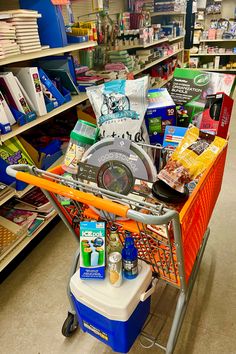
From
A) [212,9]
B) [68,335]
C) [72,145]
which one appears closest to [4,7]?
[72,145]

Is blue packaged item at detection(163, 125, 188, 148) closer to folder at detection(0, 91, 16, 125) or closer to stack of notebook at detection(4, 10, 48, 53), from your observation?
folder at detection(0, 91, 16, 125)

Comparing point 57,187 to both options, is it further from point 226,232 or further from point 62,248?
point 226,232

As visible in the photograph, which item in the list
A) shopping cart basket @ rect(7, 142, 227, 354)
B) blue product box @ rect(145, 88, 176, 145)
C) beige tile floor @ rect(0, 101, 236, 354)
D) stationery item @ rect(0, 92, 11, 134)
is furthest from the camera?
stationery item @ rect(0, 92, 11, 134)

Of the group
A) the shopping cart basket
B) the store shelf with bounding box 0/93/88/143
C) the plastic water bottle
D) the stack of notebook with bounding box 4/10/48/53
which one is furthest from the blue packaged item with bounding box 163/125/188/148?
the stack of notebook with bounding box 4/10/48/53

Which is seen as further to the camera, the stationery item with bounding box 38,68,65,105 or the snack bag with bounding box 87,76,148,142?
the stationery item with bounding box 38,68,65,105

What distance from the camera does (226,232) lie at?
203cm

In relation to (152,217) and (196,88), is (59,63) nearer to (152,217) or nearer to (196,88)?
(196,88)

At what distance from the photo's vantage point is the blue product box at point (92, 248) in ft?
3.20

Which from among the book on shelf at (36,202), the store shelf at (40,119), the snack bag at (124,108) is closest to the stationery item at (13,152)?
the store shelf at (40,119)

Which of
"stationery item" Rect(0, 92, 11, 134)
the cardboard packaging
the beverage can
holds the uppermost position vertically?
the cardboard packaging

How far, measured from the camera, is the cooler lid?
0.93m

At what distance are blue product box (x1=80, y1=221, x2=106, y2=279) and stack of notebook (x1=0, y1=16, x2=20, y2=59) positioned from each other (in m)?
1.08

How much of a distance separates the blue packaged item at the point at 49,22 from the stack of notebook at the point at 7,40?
0.39 meters

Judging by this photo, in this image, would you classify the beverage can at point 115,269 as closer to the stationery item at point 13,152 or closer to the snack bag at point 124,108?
the snack bag at point 124,108
